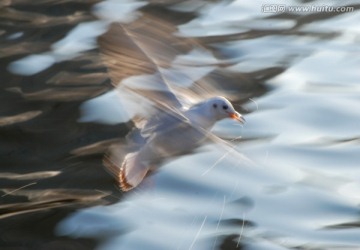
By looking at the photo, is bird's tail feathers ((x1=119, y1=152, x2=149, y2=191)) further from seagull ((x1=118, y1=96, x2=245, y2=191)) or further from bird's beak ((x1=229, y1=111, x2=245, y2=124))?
bird's beak ((x1=229, y1=111, x2=245, y2=124))

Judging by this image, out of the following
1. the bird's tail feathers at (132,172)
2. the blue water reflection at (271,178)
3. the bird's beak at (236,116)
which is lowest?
the blue water reflection at (271,178)

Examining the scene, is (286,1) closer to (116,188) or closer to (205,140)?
(205,140)

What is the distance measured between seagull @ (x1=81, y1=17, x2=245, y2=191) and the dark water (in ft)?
0.27

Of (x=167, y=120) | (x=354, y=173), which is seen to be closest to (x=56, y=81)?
(x=167, y=120)

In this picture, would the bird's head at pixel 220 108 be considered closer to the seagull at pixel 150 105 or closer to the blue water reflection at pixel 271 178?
the seagull at pixel 150 105

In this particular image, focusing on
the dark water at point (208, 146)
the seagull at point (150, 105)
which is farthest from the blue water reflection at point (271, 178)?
the seagull at point (150, 105)

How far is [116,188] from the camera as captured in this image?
4352mm

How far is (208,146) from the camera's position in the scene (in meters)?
4.66

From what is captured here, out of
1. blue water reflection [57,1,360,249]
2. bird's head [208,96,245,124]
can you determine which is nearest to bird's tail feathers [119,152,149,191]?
blue water reflection [57,1,360,249]

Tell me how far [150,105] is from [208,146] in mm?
324

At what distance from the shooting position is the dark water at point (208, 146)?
4.05 meters

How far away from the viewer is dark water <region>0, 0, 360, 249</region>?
13.3 ft

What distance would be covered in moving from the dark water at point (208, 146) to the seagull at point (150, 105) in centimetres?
8

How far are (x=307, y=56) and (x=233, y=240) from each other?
177cm
